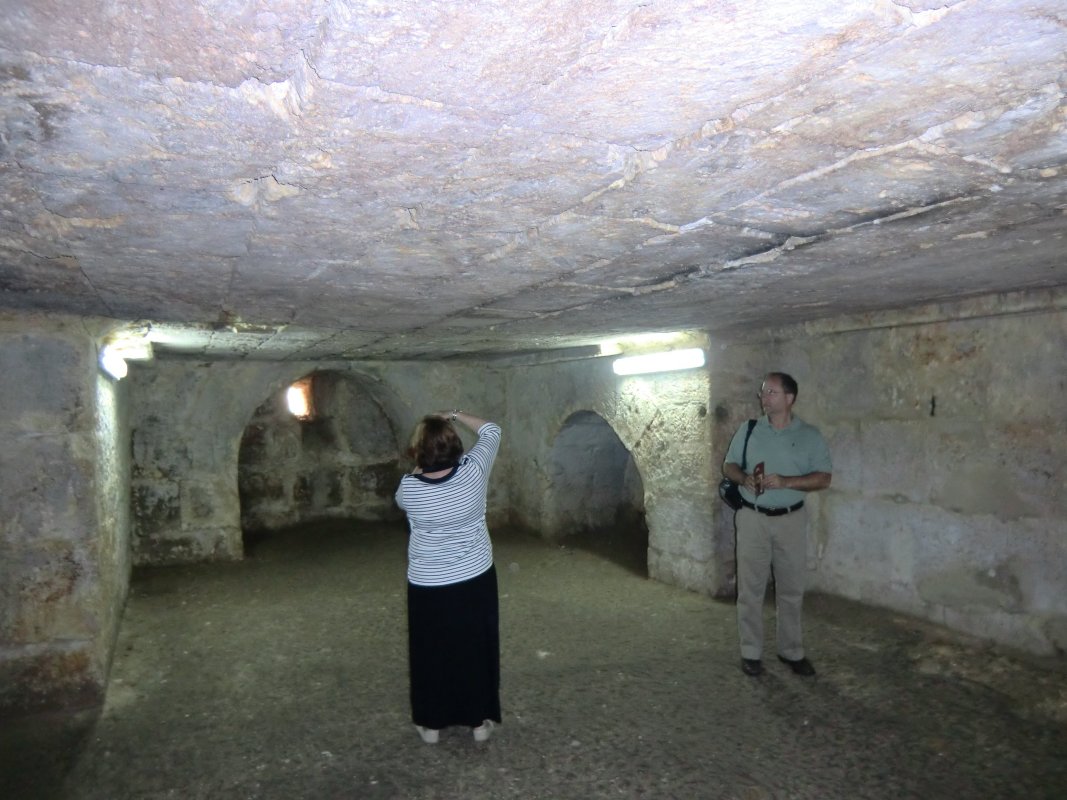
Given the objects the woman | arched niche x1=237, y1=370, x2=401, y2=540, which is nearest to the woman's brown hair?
the woman

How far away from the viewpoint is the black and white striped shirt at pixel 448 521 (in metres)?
3.37

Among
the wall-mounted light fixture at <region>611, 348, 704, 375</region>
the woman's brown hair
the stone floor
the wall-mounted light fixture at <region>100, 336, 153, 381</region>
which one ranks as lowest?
the stone floor

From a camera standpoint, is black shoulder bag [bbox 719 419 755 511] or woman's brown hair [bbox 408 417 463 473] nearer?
woman's brown hair [bbox 408 417 463 473]

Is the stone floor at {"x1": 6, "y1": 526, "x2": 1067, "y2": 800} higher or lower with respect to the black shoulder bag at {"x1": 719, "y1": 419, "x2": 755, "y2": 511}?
lower

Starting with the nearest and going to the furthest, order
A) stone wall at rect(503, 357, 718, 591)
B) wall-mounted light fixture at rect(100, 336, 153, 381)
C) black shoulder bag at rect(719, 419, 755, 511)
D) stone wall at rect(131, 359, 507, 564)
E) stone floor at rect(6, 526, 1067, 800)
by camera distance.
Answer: stone floor at rect(6, 526, 1067, 800) → black shoulder bag at rect(719, 419, 755, 511) → wall-mounted light fixture at rect(100, 336, 153, 381) → stone wall at rect(503, 357, 718, 591) → stone wall at rect(131, 359, 507, 564)

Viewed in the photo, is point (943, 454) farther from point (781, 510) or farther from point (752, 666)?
point (752, 666)

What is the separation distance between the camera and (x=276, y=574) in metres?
7.38

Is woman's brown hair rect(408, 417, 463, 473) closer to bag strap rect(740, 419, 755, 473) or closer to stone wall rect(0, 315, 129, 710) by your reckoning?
bag strap rect(740, 419, 755, 473)

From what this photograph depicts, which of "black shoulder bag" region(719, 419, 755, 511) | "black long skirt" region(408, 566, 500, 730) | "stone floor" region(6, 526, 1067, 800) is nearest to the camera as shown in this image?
"stone floor" region(6, 526, 1067, 800)

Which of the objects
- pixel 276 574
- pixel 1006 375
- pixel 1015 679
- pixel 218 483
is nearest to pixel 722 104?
pixel 1006 375

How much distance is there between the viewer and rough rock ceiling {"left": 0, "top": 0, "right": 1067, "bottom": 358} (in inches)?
40.0

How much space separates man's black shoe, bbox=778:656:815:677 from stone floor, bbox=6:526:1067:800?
0.07 metres

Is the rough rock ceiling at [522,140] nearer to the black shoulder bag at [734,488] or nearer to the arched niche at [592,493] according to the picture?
the black shoulder bag at [734,488]

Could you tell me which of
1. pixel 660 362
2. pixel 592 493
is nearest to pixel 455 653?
pixel 660 362
